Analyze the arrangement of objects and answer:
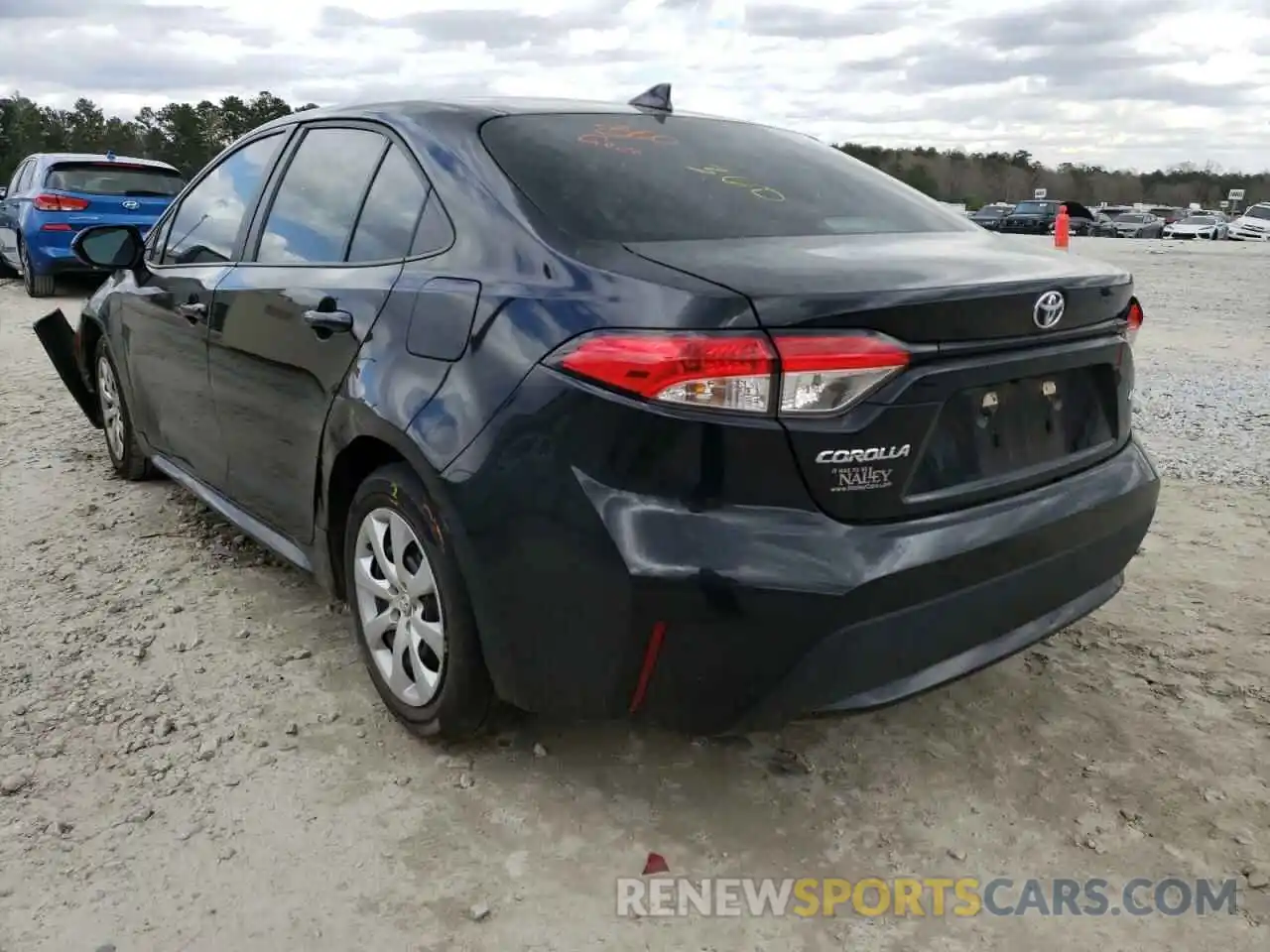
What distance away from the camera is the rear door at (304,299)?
109 inches

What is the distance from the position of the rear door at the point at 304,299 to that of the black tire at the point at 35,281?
34.4 feet

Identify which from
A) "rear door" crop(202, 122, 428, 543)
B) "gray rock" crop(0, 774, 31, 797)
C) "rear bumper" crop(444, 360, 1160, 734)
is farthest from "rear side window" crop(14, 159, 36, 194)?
"rear bumper" crop(444, 360, 1160, 734)

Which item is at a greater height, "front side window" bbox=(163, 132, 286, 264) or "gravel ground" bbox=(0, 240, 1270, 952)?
"front side window" bbox=(163, 132, 286, 264)

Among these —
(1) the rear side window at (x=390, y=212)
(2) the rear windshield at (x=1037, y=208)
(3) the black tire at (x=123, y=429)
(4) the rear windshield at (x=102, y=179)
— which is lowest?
(3) the black tire at (x=123, y=429)

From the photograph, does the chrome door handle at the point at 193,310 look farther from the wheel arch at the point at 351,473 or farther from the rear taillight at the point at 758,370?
the rear taillight at the point at 758,370

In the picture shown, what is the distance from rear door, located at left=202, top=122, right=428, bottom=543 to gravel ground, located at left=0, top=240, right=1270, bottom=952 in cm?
58

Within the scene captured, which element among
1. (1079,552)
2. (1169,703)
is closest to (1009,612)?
(1079,552)

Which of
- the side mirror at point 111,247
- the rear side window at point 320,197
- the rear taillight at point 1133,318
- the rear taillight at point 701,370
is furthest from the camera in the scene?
the side mirror at point 111,247

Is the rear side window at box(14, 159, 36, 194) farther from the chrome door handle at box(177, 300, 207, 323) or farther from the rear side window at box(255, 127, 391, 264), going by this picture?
the rear side window at box(255, 127, 391, 264)

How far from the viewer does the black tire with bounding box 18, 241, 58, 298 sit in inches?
485

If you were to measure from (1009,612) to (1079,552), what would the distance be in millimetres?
285

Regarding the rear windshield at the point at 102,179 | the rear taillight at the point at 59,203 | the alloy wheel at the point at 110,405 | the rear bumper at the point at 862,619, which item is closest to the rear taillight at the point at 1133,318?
the rear bumper at the point at 862,619

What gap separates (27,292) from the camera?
12938 mm

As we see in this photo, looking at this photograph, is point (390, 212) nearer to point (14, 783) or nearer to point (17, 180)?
point (14, 783)
